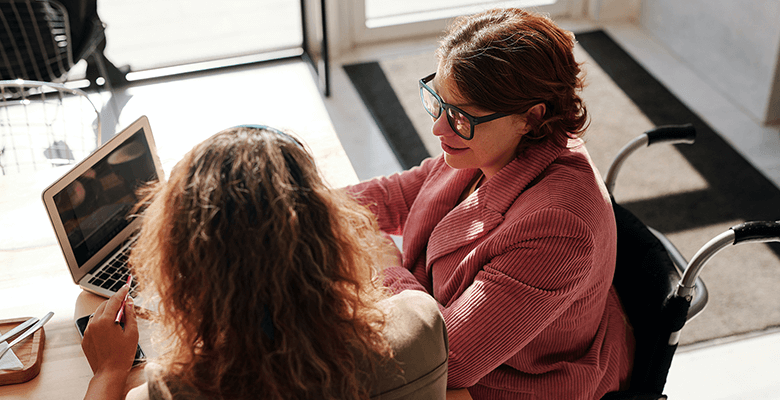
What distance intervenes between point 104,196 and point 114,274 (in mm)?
168

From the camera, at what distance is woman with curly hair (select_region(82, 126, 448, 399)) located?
84 centimetres

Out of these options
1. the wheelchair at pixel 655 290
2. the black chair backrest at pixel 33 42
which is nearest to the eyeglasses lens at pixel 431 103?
the wheelchair at pixel 655 290

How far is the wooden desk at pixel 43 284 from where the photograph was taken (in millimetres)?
1232

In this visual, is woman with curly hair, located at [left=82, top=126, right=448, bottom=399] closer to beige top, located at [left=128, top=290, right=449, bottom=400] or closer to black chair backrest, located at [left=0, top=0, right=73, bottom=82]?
beige top, located at [left=128, top=290, right=449, bottom=400]

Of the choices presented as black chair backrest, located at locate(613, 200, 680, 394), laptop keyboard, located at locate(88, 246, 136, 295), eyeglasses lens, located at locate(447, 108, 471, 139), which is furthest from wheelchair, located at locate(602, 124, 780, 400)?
laptop keyboard, located at locate(88, 246, 136, 295)

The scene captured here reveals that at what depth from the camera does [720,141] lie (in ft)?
10.7

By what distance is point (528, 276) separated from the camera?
4.08 feet

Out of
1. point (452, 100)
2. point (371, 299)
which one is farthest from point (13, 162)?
point (371, 299)

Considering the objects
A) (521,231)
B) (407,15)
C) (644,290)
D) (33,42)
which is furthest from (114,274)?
(407,15)

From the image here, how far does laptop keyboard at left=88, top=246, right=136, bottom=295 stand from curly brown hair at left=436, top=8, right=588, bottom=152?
81 cm

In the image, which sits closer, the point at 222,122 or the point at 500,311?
the point at 500,311

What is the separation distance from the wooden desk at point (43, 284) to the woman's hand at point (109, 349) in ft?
0.26

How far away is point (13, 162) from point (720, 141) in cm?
310

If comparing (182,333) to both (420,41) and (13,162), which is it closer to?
(13,162)
